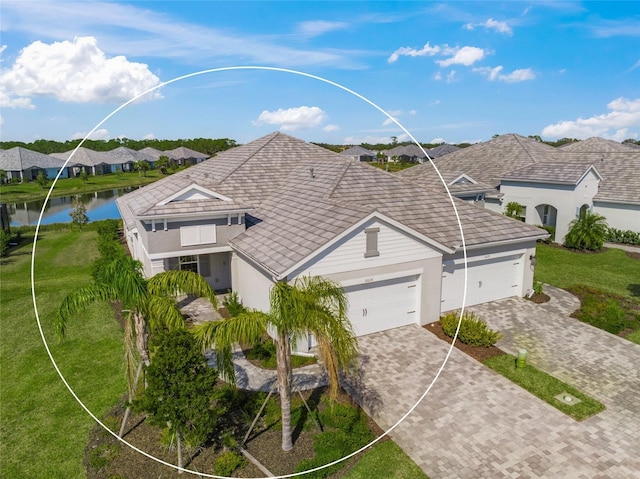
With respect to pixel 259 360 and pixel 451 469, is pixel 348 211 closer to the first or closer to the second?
pixel 259 360

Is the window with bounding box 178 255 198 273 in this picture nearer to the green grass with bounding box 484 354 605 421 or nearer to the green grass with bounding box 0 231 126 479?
the green grass with bounding box 0 231 126 479

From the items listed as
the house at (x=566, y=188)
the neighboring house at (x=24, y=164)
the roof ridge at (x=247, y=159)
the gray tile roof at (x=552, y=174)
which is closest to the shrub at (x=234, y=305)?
the roof ridge at (x=247, y=159)

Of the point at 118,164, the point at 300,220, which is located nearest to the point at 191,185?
the point at 300,220

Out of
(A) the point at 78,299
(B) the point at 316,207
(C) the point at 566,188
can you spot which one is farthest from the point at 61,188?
(C) the point at 566,188

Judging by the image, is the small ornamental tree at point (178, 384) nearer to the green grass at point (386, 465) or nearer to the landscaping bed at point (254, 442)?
the landscaping bed at point (254, 442)

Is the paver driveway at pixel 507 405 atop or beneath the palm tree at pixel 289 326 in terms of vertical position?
beneath
